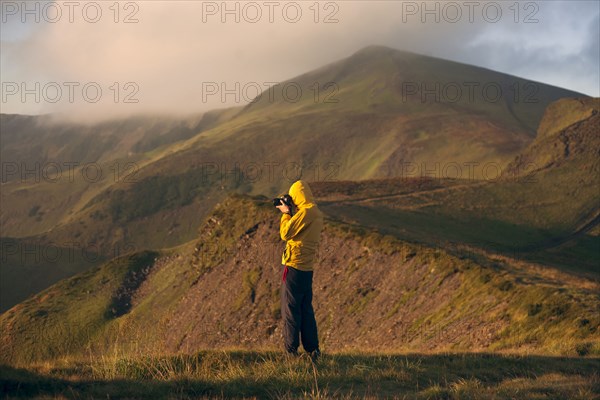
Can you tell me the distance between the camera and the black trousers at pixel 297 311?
13.5m

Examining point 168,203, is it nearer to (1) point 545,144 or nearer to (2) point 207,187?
(2) point 207,187

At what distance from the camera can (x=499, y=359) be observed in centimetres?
1431

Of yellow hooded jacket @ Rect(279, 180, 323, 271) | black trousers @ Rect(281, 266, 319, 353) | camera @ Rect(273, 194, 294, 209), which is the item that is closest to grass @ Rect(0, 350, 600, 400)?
black trousers @ Rect(281, 266, 319, 353)

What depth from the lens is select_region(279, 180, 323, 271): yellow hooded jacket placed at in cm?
1377

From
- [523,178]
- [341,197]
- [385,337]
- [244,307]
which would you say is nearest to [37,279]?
[341,197]

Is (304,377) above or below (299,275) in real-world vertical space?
below

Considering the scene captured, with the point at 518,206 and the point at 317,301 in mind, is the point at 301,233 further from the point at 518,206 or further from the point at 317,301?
the point at 518,206

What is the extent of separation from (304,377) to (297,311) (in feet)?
7.93

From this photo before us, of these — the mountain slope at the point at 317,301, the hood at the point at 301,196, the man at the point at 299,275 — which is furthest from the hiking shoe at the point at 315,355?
the mountain slope at the point at 317,301

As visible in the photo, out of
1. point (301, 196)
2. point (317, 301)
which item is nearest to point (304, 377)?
point (301, 196)

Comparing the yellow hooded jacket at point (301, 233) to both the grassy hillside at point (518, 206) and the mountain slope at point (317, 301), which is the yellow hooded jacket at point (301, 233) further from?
the grassy hillside at point (518, 206)

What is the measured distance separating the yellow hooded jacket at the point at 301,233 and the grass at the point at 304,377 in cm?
215

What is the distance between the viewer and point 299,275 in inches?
539

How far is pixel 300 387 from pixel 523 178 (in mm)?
83902
